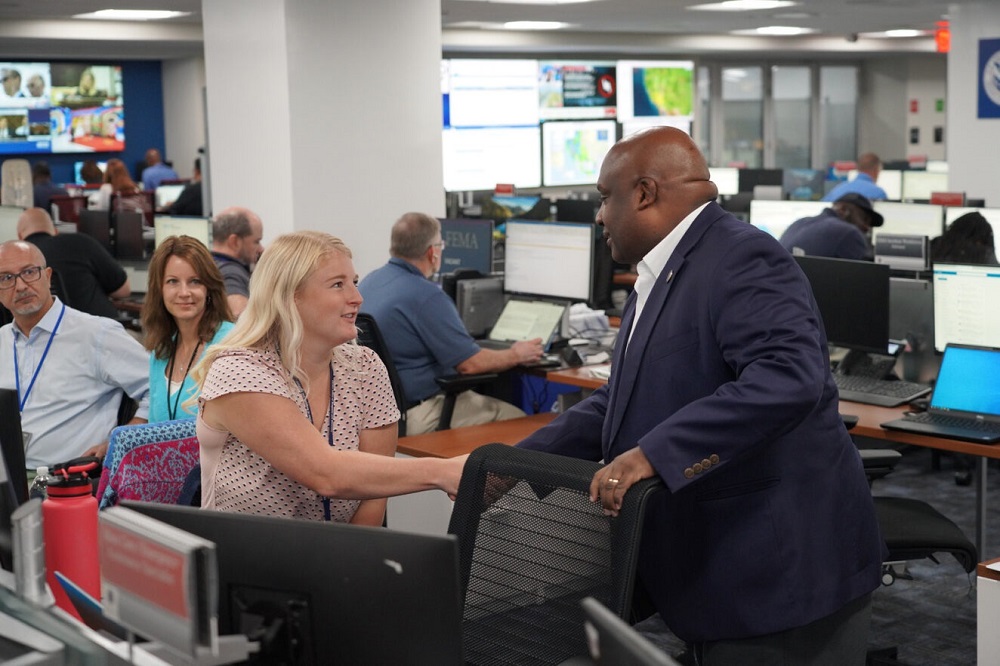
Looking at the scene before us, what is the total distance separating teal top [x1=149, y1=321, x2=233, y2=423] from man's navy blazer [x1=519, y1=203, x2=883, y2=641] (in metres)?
1.79

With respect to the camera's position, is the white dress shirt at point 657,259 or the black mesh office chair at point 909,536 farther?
→ the black mesh office chair at point 909,536

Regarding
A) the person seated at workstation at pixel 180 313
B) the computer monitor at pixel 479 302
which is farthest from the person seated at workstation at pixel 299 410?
the computer monitor at pixel 479 302

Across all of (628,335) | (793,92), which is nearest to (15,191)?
(628,335)

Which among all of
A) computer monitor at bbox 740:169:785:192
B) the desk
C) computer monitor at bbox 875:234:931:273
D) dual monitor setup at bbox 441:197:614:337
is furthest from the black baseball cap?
computer monitor at bbox 740:169:785:192

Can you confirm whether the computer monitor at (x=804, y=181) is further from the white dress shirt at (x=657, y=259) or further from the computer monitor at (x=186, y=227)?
the white dress shirt at (x=657, y=259)

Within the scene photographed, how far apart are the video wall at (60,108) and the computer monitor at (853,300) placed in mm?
13112

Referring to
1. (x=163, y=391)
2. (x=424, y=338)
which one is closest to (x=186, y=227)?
(x=424, y=338)

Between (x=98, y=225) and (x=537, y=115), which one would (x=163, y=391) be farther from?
(x=537, y=115)

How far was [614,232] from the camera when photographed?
2092mm

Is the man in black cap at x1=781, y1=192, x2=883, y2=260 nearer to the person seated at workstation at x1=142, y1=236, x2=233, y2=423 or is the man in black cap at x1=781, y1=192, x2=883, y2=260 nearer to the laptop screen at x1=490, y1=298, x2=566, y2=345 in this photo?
the laptop screen at x1=490, y1=298, x2=566, y2=345

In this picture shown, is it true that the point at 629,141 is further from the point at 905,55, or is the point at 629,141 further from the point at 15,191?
the point at 905,55

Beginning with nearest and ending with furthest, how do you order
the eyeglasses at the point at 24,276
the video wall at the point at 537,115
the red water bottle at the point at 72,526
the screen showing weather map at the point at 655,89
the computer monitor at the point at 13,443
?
the red water bottle at the point at 72,526 → the computer monitor at the point at 13,443 → the eyeglasses at the point at 24,276 → the video wall at the point at 537,115 → the screen showing weather map at the point at 655,89

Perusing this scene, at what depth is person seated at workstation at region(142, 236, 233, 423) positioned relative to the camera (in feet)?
11.9

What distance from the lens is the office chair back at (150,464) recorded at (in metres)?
2.65
